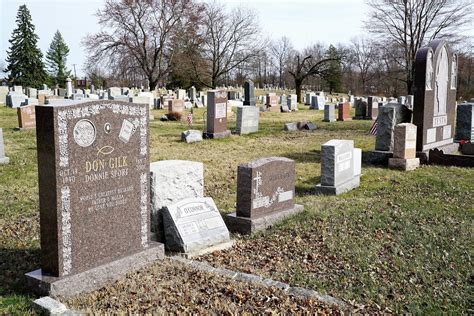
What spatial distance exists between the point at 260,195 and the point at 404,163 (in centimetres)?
583

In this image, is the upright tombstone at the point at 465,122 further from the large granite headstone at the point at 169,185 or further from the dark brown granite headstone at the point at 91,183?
the dark brown granite headstone at the point at 91,183

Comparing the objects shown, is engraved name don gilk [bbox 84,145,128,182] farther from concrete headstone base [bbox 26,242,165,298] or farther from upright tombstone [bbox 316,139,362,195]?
upright tombstone [bbox 316,139,362,195]

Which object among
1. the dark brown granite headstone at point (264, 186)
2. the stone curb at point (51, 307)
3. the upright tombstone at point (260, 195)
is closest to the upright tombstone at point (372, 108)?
the dark brown granite headstone at point (264, 186)

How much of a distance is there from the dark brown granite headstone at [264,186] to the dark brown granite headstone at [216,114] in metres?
10.1

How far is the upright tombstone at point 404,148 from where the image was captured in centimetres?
1146

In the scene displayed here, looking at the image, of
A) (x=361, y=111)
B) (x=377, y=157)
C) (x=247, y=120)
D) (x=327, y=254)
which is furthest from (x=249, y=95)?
(x=327, y=254)

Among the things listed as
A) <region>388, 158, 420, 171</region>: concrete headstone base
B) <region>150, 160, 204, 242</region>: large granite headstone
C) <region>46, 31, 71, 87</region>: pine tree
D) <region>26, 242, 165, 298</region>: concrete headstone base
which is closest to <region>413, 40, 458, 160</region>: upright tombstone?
<region>388, 158, 420, 171</region>: concrete headstone base

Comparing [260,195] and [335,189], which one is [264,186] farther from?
[335,189]

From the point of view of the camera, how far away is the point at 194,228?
6293 mm

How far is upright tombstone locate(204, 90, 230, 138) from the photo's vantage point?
17656 mm

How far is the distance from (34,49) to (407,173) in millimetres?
64139

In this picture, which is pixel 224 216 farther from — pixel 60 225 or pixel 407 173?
pixel 407 173

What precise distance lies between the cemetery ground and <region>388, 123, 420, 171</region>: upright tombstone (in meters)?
0.47

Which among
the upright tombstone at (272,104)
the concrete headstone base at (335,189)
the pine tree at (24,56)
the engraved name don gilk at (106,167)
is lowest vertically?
the concrete headstone base at (335,189)
